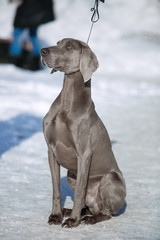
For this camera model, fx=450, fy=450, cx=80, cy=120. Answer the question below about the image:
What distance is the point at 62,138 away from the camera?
330cm

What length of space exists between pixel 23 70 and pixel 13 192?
8.46 meters

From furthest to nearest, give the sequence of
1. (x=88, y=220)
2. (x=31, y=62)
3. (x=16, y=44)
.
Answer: (x=31, y=62) < (x=16, y=44) < (x=88, y=220)

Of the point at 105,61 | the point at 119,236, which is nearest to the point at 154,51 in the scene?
the point at 105,61

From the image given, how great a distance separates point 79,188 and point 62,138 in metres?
0.39

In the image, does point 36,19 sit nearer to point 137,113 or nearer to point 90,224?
point 137,113

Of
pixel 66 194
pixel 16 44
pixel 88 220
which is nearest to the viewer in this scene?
pixel 88 220

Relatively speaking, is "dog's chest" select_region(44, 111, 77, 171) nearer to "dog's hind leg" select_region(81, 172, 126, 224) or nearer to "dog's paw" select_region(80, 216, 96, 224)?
"dog's hind leg" select_region(81, 172, 126, 224)

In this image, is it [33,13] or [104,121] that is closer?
[104,121]

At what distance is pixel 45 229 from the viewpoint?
10.5 ft

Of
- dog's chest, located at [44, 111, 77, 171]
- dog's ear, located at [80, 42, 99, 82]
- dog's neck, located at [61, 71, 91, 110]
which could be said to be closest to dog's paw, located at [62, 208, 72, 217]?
dog's chest, located at [44, 111, 77, 171]

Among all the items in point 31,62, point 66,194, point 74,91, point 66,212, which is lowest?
point 31,62

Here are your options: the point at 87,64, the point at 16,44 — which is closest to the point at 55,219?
the point at 87,64

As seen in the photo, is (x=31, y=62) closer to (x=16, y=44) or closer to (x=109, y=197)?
(x=16, y=44)

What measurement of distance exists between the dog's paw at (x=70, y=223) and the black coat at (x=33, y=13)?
9.42 m
